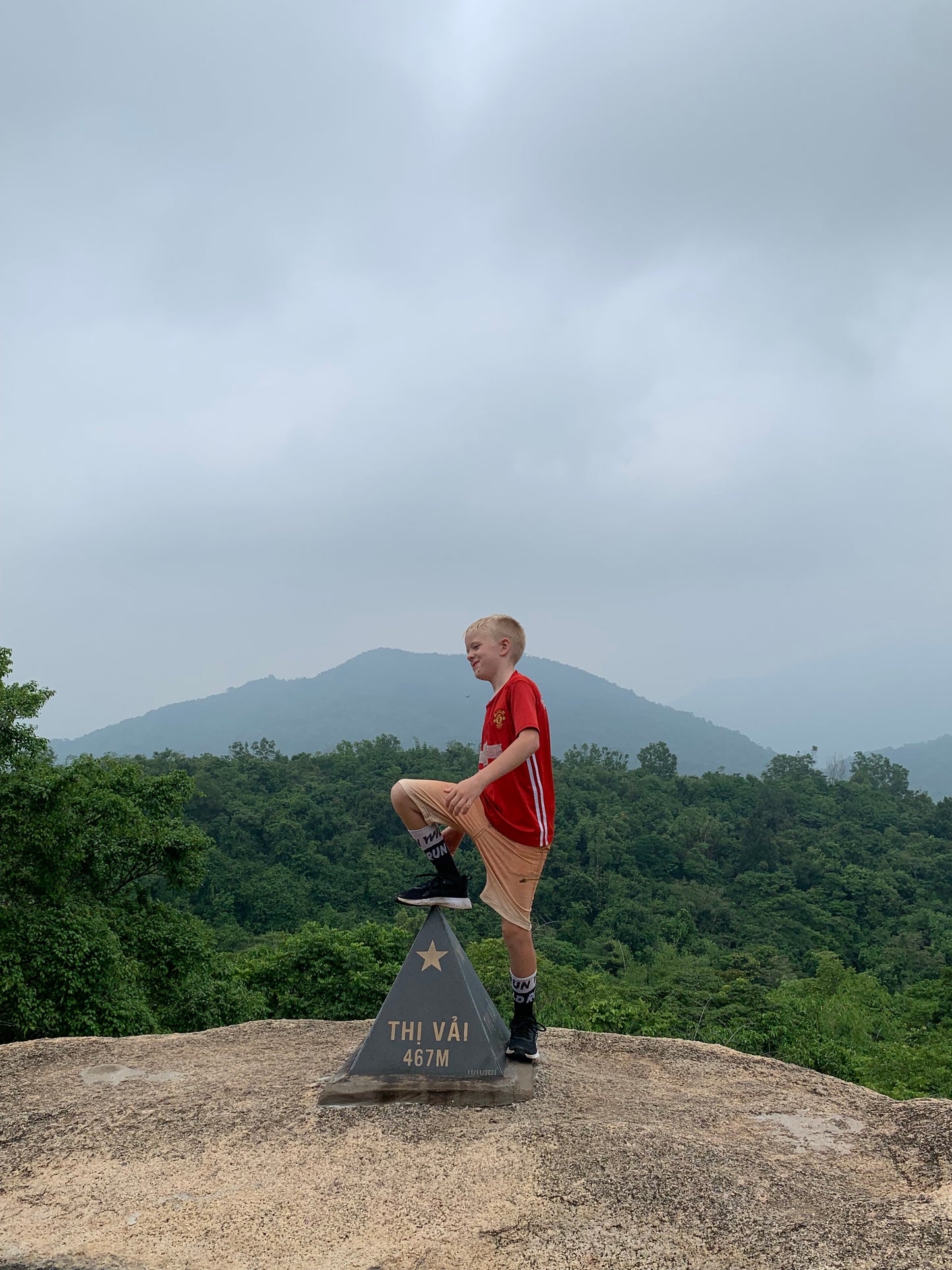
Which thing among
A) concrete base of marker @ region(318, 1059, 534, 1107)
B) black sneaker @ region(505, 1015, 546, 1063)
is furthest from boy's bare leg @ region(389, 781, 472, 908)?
concrete base of marker @ region(318, 1059, 534, 1107)

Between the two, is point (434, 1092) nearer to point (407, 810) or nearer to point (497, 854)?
point (497, 854)

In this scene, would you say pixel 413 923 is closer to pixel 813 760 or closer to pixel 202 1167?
pixel 202 1167

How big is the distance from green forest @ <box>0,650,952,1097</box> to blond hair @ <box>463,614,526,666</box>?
667 centimetres

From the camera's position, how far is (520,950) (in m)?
4.64

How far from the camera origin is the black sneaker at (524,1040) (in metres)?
4.68

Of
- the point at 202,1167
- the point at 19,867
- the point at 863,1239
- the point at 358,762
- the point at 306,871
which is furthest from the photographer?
the point at 358,762

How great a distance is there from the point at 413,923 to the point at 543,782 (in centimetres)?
2187

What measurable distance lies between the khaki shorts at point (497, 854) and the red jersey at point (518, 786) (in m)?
0.05

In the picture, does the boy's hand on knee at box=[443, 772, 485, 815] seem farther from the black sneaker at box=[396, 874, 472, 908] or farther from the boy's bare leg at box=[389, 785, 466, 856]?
the black sneaker at box=[396, 874, 472, 908]

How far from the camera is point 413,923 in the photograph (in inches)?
988

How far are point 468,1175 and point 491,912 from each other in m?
28.0

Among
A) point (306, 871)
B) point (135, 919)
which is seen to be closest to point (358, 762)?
point (306, 871)

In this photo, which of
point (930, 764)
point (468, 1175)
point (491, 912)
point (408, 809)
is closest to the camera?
point (468, 1175)

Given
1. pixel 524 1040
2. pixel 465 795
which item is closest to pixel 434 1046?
pixel 524 1040
